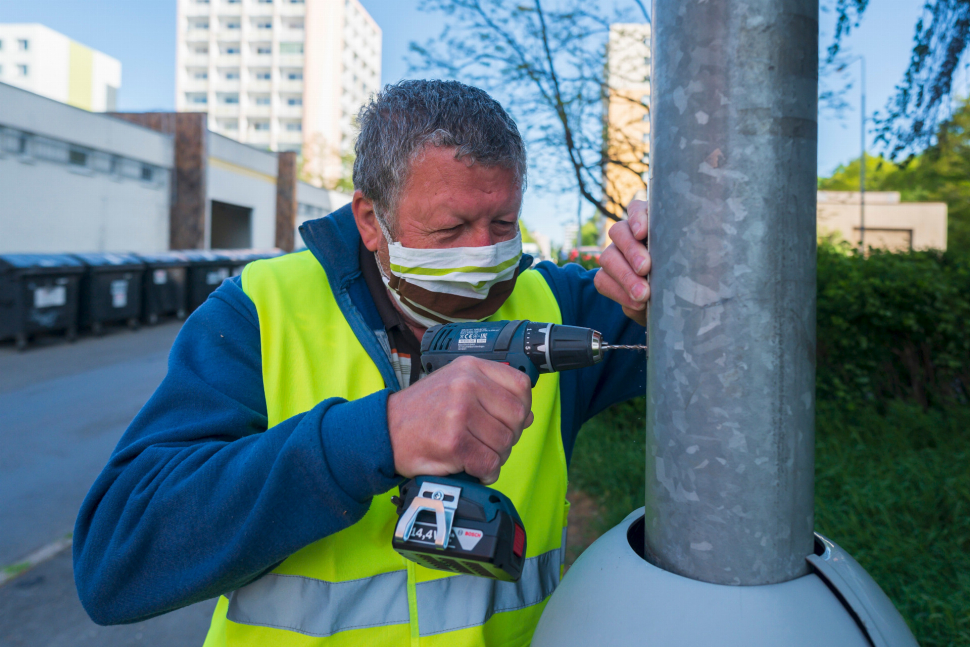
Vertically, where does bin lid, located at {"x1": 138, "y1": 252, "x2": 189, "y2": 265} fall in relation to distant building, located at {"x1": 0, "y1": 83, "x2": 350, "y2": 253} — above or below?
below

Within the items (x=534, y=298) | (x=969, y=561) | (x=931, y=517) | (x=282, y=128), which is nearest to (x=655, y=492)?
(x=534, y=298)

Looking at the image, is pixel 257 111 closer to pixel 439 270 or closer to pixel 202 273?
pixel 202 273

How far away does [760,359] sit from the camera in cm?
88

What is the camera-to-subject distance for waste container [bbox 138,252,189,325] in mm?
16078

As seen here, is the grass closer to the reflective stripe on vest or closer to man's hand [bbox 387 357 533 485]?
the reflective stripe on vest

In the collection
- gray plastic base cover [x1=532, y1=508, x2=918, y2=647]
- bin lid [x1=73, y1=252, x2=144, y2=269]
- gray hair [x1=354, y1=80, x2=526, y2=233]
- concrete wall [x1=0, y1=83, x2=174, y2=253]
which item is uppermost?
concrete wall [x1=0, y1=83, x2=174, y2=253]

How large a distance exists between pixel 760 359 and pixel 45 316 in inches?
578

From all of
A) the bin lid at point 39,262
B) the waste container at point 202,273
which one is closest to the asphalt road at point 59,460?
the bin lid at point 39,262

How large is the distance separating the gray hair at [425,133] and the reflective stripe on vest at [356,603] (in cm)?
97

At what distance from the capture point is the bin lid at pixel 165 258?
636 inches

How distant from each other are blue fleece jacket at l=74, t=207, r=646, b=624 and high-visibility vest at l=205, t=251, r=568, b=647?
0.09m

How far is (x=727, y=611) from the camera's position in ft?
2.82

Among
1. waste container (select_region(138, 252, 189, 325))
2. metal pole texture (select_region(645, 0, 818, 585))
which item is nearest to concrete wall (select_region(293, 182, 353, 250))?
waste container (select_region(138, 252, 189, 325))

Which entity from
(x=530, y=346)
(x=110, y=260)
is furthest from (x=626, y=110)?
(x=110, y=260)
